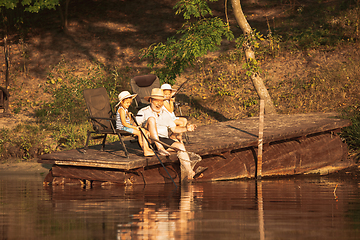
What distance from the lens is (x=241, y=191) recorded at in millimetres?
9102

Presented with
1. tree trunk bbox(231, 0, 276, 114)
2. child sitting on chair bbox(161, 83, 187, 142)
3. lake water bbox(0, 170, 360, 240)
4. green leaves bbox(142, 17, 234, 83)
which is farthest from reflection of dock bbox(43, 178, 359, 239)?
tree trunk bbox(231, 0, 276, 114)

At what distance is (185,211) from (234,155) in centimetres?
435

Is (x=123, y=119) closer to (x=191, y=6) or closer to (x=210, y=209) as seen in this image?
(x=210, y=209)

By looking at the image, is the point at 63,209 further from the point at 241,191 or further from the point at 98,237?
the point at 241,191

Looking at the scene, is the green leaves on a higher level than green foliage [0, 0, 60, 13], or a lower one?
lower

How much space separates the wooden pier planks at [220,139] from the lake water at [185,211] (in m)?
0.50

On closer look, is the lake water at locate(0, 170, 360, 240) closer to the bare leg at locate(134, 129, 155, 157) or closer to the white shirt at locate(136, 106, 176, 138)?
the bare leg at locate(134, 129, 155, 157)

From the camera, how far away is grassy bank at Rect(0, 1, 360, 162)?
16.2 meters

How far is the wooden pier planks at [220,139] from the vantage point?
9.57m

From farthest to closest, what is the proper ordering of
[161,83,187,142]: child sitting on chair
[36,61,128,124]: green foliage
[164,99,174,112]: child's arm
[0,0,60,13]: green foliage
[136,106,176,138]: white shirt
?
[0,0,60,13]: green foliage < [36,61,128,124]: green foliage < [164,99,174,112]: child's arm < [161,83,187,142]: child sitting on chair < [136,106,176,138]: white shirt

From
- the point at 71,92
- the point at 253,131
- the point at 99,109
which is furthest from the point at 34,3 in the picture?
the point at 253,131

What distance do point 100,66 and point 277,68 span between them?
7.25m

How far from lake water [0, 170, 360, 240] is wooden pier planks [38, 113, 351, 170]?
505 millimetres

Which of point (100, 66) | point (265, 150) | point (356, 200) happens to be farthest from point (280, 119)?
point (100, 66)
